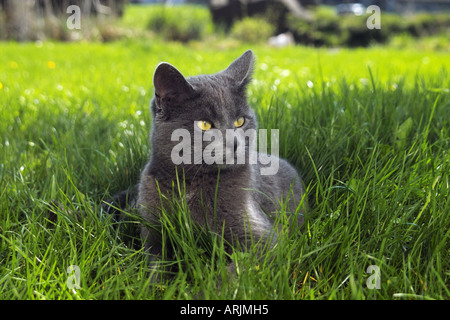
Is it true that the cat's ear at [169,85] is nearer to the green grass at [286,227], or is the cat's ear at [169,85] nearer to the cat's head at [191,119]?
the cat's head at [191,119]

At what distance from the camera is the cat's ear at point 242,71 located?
198 cm

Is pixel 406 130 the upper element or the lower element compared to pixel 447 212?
upper

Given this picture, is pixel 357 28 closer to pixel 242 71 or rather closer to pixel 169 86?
pixel 242 71

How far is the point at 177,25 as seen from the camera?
1334 centimetres

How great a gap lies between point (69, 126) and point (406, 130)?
2357 mm

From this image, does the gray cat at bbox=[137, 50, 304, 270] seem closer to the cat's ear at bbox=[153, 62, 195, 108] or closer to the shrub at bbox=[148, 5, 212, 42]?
the cat's ear at bbox=[153, 62, 195, 108]

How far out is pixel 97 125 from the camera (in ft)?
10.5

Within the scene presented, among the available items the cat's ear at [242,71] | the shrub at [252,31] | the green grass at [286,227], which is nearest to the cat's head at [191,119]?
the cat's ear at [242,71]

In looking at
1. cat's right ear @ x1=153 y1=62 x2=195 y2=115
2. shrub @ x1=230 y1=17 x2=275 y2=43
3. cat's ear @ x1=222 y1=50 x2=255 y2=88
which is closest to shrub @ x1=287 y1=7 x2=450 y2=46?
shrub @ x1=230 y1=17 x2=275 y2=43

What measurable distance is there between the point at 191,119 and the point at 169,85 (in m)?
0.17
